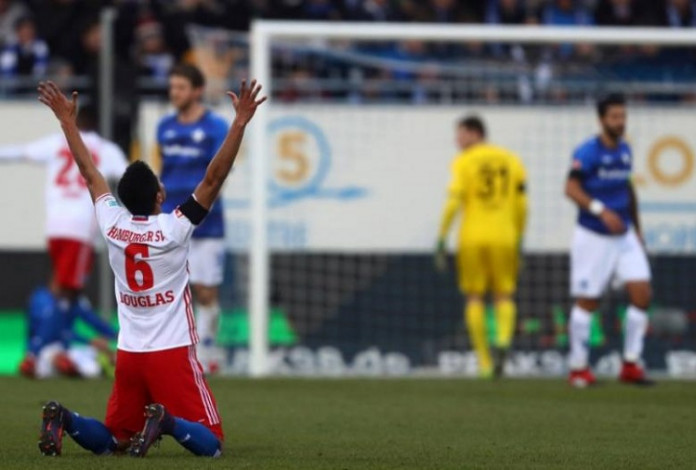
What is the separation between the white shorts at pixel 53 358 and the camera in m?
14.1

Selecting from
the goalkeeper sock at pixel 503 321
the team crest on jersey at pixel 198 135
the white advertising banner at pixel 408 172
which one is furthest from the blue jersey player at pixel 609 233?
the white advertising banner at pixel 408 172

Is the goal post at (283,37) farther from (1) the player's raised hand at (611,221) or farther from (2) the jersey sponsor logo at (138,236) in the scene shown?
(2) the jersey sponsor logo at (138,236)

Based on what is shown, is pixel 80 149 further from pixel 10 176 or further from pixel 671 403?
pixel 10 176

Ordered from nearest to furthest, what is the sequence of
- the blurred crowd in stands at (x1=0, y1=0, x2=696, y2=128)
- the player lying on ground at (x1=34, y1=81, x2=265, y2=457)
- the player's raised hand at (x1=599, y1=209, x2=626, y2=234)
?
the player lying on ground at (x1=34, y1=81, x2=265, y2=457)
the player's raised hand at (x1=599, y1=209, x2=626, y2=234)
the blurred crowd in stands at (x1=0, y1=0, x2=696, y2=128)

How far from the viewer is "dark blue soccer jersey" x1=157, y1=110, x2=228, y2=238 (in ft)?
42.3

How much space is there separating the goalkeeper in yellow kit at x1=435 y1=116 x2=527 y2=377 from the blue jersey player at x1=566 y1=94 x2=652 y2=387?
5.40 feet

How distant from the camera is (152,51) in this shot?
18922 mm

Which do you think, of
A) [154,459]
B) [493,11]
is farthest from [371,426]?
[493,11]

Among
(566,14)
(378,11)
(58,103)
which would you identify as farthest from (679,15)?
(58,103)

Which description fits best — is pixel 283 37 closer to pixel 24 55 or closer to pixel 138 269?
pixel 24 55

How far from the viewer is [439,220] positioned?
16953 mm

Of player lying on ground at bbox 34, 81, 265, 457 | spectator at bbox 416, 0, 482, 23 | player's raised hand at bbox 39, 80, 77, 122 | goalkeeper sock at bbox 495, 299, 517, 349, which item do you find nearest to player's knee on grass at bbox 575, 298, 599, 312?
goalkeeper sock at bbox 495, 299, 517, 349

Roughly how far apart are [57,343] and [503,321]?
397cm

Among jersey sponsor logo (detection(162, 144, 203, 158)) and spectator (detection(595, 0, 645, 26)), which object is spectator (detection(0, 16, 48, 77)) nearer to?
jersey sponsor logo (detection(162, 144, 203, 158))
